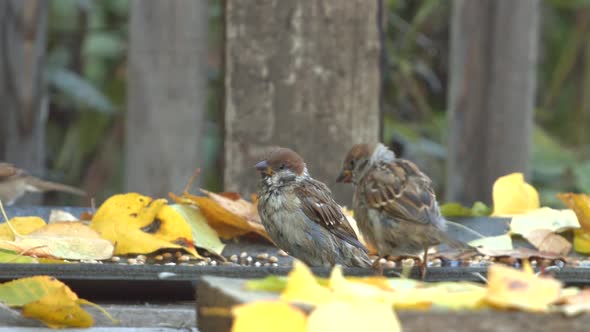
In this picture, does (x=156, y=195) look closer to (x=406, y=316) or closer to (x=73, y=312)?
(x=73, y=312)

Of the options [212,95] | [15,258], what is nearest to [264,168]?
[15,258]

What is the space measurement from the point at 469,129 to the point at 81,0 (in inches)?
85.8

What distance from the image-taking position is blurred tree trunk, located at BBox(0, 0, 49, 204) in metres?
3.79

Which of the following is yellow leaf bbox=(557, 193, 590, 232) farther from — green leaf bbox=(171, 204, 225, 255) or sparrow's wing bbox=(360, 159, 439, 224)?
green leaf bbox=(171, 204, 225, 255)

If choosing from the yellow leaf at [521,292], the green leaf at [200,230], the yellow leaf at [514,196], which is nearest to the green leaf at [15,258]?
the green leaf at [200,230]

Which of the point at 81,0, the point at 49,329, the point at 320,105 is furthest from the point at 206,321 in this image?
the point at 81,0

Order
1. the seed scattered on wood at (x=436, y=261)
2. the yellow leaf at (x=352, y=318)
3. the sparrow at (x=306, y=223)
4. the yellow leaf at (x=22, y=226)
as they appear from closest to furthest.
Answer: the yellow leaf at (x=352, y=318) < the yellow leaf at (x=22, y=226) < the seed scattered on wood at (x=436, y=261) < the sparrow at (x=306, y=223)

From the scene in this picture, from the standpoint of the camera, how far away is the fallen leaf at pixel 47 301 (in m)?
1.71

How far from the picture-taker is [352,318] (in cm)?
129

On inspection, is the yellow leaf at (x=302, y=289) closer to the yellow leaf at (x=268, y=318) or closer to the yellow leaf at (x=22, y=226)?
the yellow leaf at (x=268, y=318)

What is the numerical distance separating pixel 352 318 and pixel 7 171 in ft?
9.55

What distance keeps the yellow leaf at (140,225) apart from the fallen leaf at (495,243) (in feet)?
2.42

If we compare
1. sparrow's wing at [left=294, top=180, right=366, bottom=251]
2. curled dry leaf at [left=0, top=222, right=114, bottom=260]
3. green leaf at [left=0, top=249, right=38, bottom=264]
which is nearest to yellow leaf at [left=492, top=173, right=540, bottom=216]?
sparrow's wing at [left=294, top=180, right=366, bottom=251]

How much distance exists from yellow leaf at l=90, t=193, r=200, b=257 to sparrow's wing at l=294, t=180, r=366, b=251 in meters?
0.55
